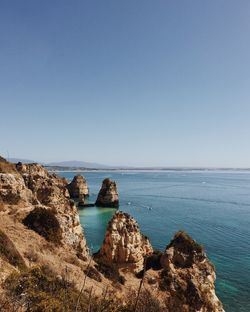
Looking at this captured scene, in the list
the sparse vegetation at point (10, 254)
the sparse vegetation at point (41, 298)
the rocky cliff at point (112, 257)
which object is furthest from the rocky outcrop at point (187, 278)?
the sparse vegetation at point (10, 254)

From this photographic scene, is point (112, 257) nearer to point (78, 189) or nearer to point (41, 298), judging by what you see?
point (41, 298)

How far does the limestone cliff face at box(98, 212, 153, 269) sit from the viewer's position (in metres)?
30.2

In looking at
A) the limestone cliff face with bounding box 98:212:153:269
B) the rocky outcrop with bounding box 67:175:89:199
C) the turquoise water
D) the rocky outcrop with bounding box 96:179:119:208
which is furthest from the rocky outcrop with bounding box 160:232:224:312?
the rocky outcrop with bounding box 67:175:89:199

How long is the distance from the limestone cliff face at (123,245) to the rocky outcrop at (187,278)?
3.12 metres

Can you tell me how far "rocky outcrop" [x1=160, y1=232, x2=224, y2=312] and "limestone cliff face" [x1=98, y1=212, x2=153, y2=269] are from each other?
3124mm

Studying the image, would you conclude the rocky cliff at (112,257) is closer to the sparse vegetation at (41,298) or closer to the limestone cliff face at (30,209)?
the limestone cliff face at (30,209)

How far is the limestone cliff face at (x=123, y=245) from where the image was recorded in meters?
30.2

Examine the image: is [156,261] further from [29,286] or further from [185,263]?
[29,286]

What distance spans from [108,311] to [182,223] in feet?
187

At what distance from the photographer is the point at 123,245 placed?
30.2 metres

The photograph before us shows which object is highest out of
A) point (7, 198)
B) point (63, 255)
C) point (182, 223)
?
point (7, 198)

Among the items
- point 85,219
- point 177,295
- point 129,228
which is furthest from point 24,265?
point 85,219

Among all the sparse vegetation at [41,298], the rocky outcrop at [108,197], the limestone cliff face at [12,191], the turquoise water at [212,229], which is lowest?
the turquoise water at [212,229]

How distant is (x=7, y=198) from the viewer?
108 ft
